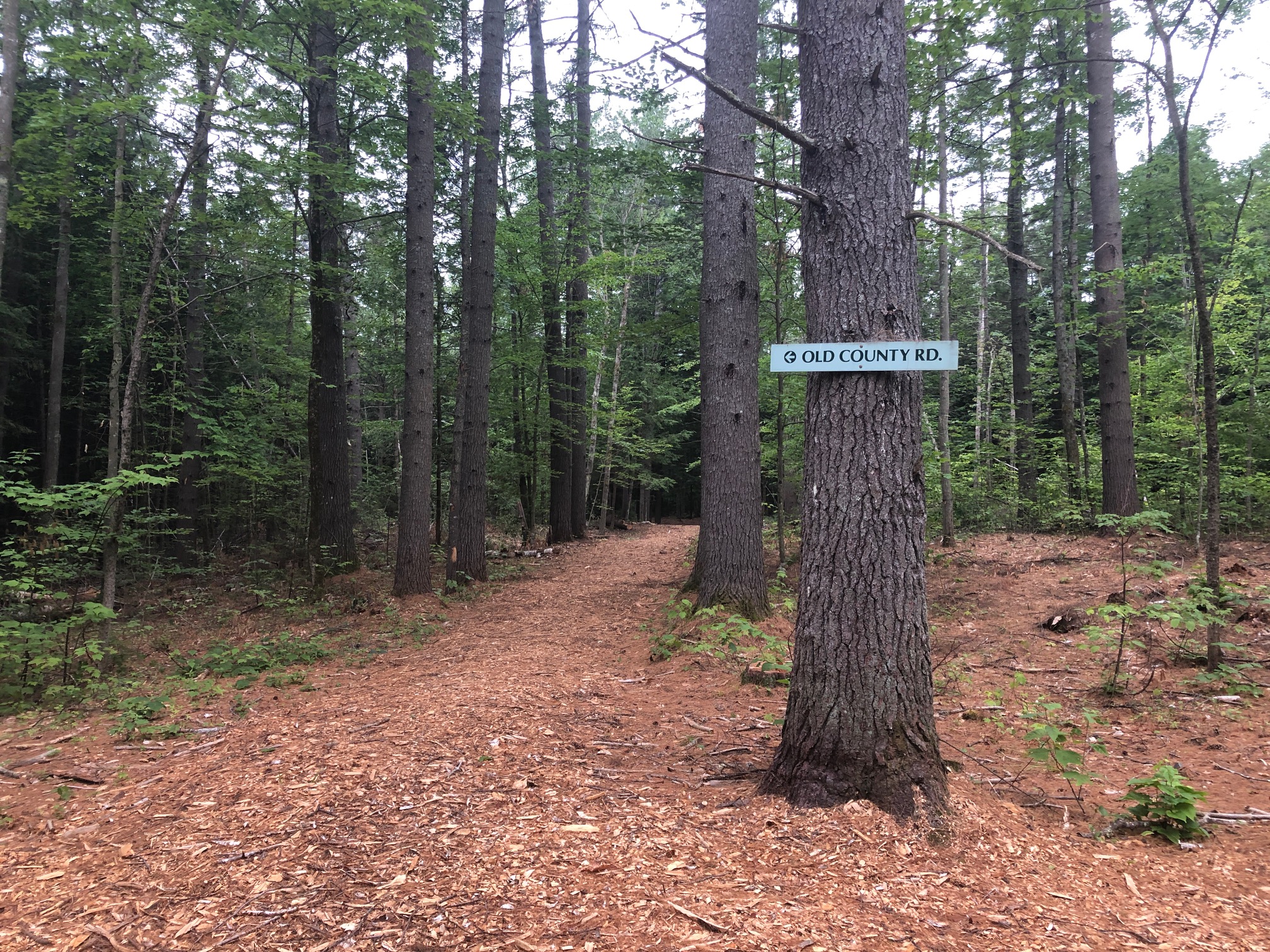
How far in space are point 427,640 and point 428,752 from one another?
3.76 m

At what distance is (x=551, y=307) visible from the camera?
42.9 feet

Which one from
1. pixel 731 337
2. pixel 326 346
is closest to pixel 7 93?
pixel 326 346

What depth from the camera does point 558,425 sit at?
575 inches

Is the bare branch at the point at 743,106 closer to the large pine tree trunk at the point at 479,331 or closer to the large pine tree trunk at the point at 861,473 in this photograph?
the large pine tree trunk at the point at 861,473

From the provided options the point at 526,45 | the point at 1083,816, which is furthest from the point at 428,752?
the point at 526,45

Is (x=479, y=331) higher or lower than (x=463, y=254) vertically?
lower

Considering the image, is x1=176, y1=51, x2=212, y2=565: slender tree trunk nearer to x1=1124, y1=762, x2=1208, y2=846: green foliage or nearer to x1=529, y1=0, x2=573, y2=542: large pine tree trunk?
x1=529, y1=0, x2=573, y2=542: large pine tree trunk

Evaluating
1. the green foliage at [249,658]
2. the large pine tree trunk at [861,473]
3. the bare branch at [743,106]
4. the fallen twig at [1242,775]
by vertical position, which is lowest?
the green foliage at [249,658]

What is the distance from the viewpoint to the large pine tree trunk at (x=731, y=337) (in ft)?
22.7

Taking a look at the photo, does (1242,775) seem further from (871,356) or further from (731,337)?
(731,337)

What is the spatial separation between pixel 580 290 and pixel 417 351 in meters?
7.19

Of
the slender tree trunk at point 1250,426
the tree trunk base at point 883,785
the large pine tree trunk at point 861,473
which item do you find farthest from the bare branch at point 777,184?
the slender tree trunk at point 1250,426

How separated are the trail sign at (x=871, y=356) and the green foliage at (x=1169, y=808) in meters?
2.06

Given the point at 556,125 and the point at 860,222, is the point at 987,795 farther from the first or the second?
the point at 556,125
